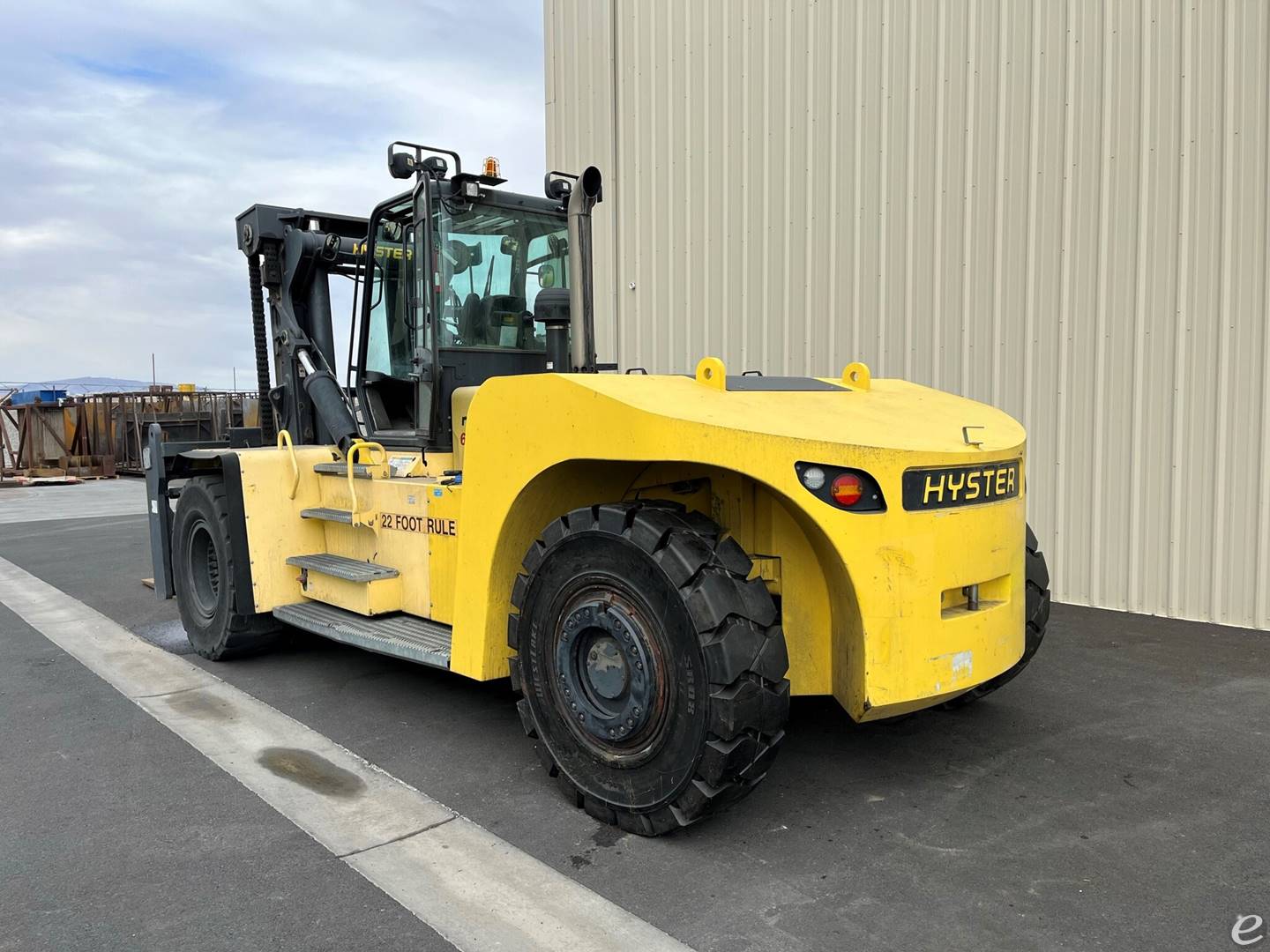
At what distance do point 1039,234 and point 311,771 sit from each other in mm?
6161

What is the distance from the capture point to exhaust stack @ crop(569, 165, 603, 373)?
4277mm

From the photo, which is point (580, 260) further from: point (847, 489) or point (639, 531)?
point (847, 489)

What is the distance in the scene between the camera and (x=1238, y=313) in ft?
20.2

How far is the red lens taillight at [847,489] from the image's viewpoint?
3.07m

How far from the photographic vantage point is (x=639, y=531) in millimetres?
3260

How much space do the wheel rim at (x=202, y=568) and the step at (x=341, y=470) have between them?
3.80 feet

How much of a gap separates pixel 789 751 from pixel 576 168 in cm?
827

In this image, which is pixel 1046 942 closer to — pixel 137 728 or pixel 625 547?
pixel 625 547

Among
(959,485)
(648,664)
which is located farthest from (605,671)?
(959,485)

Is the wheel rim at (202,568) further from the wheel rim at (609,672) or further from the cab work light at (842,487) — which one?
the cab work light at (842,487)

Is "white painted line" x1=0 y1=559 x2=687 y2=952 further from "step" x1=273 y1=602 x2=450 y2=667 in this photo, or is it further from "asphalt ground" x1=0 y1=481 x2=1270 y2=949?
"step" x1=273 y1=602 x2=450 y2=667

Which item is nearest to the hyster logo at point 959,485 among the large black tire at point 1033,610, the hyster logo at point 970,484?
the hyster logo at point 970,484

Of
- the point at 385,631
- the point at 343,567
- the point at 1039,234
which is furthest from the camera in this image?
the point at 1039,234

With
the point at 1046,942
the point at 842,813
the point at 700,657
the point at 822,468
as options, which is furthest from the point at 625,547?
the point at 1046,942
